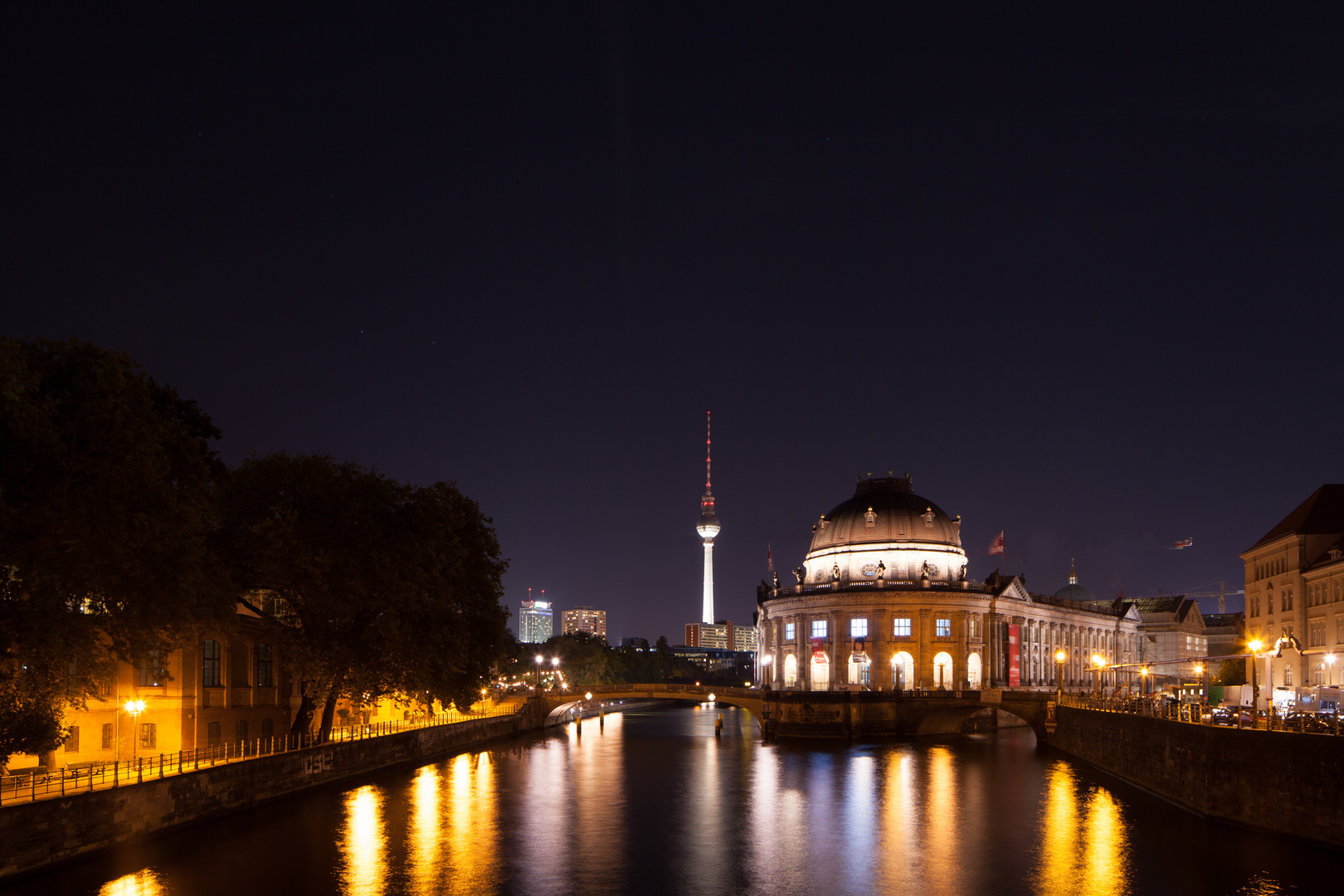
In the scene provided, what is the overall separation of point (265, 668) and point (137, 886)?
3297 centimetres

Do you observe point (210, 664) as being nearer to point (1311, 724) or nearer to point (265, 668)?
point (265, 668)

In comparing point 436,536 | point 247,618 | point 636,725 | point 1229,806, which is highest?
point 436,536

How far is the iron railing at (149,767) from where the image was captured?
142ft

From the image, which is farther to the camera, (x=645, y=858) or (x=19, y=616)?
(x=645, y=858)

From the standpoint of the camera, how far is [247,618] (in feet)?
222

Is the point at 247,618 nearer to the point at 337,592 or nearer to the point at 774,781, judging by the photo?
the point at 337,592

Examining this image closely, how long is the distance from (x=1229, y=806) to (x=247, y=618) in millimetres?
51352

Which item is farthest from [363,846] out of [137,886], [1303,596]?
[1303,596]

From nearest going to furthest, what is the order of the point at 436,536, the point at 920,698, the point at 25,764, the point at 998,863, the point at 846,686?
the point at 998,863 < the point at 25,764 < the point at 436,536 < the point at 920,698 < the point at 846,686

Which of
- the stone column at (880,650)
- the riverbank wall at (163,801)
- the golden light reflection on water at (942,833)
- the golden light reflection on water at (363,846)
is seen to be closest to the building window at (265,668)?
the riverbank wall at (163,801)

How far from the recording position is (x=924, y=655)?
145m

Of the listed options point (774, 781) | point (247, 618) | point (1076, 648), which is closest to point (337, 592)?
point (247, 618)

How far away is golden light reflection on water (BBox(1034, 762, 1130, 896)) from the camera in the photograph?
43.8 metres

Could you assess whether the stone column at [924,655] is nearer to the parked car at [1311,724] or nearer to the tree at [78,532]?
the parked car at [1311,724]
